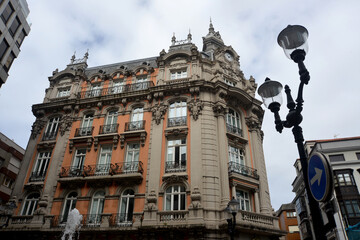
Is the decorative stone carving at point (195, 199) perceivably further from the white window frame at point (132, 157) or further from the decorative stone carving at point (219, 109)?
the decorative stone carving at point (219, 109)

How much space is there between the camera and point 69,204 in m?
21.3

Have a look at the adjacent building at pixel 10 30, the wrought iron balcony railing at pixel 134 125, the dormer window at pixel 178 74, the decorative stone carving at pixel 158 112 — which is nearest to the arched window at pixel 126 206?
the wrought iron balcony railing at pixel 134 125

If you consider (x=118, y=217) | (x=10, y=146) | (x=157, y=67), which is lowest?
(x=118, y=217)

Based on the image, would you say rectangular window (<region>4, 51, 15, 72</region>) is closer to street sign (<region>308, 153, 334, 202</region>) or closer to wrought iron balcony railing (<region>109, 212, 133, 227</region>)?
wrought iron balcony railing (<region>109, 212, 133, 227</region>)

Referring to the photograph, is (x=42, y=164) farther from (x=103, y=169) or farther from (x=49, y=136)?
(x=103, y=169)

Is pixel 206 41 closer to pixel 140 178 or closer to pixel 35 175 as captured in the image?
pixel 140 178

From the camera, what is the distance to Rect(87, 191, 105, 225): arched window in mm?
19781

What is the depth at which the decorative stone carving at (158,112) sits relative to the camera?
904 inches

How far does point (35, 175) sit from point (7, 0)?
54.8 ft

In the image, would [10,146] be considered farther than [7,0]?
Yes

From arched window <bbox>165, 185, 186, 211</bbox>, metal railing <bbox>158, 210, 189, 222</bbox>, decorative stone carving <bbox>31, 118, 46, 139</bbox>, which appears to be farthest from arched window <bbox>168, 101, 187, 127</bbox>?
decorative stone carving <bbox>31, 118, 46, 139</bbox>

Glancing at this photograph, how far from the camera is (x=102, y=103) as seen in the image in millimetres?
25688

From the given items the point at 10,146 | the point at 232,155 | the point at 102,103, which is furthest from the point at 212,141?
the point at 10,146

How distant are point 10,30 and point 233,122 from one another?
23649mm
